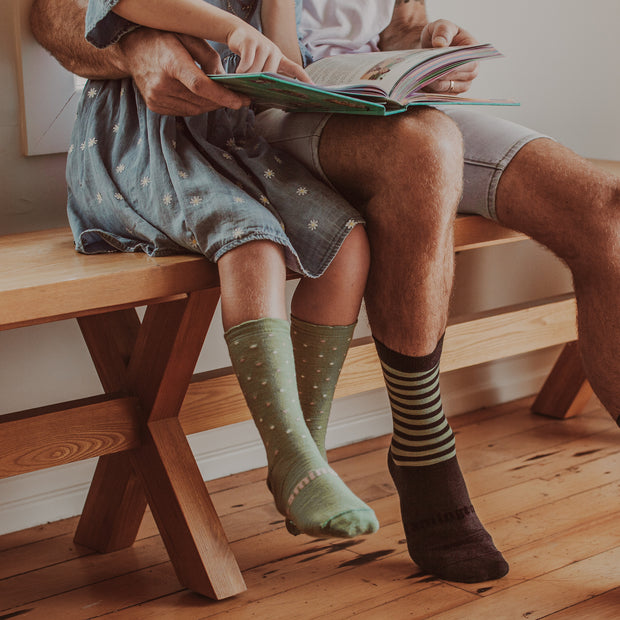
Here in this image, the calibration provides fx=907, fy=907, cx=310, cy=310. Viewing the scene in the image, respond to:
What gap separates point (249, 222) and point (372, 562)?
0.57 metres

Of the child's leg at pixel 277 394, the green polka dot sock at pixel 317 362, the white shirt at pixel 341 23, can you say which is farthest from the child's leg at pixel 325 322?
the white shirt at pixel 341 23

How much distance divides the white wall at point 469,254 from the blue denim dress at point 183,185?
0.24 metres

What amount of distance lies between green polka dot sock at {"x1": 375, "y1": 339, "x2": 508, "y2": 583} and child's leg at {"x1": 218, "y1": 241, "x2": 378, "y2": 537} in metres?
0.23

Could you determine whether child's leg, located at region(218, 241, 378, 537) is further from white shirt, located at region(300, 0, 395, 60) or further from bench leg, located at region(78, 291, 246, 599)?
white shirt, located at region(300, 0, 395, 60)

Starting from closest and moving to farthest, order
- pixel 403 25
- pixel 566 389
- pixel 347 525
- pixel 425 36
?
→ pixel 347 525
pixel 425 36
pixel 403 25
pixel 566 389

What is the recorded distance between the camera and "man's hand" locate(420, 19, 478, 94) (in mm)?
1359

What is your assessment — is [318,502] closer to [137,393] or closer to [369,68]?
[137,393]

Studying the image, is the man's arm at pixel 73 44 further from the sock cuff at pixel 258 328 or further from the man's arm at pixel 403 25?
the man's arm at pixel 403 25

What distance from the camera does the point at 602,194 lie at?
124 cm

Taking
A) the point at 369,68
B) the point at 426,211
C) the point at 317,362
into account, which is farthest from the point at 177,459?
the point at 369,68

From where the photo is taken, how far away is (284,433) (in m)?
1.02

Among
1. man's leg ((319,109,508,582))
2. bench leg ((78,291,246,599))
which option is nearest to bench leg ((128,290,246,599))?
bench leg ((78,291,246,599))

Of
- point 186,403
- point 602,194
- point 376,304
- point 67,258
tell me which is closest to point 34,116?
point 67,258

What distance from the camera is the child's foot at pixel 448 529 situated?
1247 millimetres
